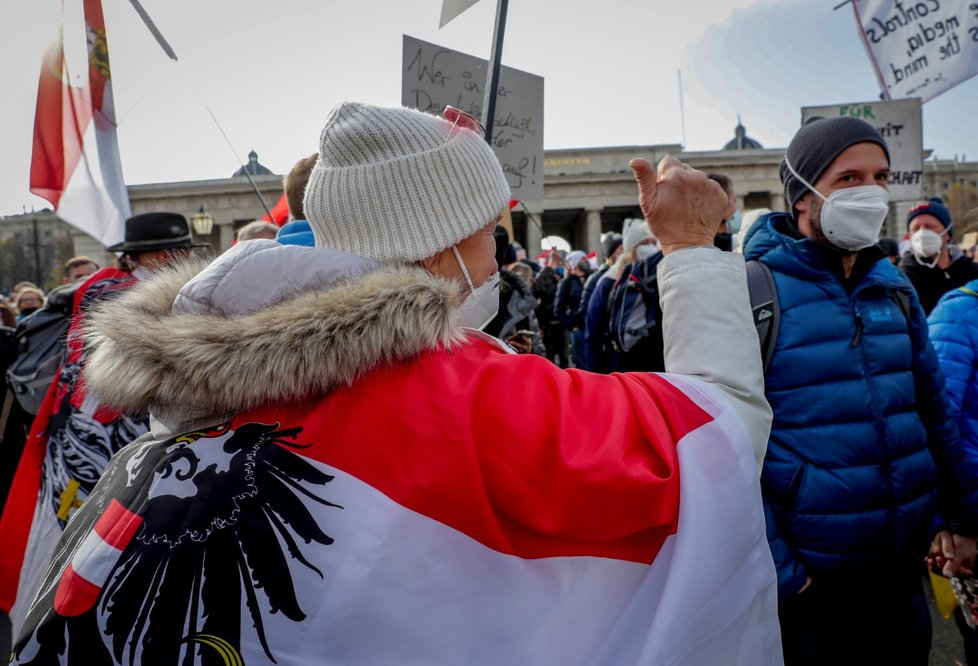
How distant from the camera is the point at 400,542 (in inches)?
41.2

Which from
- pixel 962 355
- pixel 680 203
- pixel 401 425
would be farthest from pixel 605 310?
pixel 401 425

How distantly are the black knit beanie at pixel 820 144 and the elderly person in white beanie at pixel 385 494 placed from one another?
1.51 meters

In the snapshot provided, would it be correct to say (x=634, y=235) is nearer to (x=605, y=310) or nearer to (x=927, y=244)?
(x=605, y=310)

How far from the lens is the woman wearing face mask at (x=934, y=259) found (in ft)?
18.0

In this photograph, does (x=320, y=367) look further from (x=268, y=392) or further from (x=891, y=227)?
(x=891, y=227)

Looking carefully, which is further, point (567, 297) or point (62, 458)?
point (567, 297)

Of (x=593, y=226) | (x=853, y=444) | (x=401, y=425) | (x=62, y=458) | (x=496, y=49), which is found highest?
(x=593, y=226)

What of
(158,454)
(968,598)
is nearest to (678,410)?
(158,454)

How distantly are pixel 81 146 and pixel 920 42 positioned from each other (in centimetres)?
605

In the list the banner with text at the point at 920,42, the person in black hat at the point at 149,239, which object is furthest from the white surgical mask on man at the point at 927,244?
the person in black hat at the point at 149,239

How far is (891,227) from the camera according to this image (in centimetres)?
2797

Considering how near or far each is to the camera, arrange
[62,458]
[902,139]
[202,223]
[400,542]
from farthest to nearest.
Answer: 1. [202,223]
2. [902,139]
3. [62,458]
4. [400,542]

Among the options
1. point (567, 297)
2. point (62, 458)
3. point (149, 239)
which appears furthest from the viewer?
point (567, 297)

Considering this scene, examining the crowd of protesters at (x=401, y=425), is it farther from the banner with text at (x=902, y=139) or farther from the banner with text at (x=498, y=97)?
the banner with text at (x=902, y=139)
